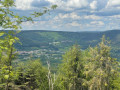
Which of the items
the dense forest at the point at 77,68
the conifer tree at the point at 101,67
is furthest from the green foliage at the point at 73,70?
the conifer tree at the point at 101,67

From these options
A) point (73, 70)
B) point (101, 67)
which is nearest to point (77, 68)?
point (73, 70)

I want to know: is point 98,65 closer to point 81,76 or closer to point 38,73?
point 81,76

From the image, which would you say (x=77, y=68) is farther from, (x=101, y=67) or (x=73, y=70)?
(x=101, y=67)

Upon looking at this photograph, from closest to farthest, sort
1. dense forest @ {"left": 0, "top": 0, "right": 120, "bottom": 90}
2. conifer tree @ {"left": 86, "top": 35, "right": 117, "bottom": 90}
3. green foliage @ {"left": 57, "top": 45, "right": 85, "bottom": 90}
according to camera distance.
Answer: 1. dense forest @ {"left": 0, "top": 0, "right": 120, "bottom": 90}
2. conifer tree @ {"left": 86, "top": 35, "right": 117, "bottom": 90}
3. green foliage @ {"left": 57, "top": 45, "right": 85, "bottom": 90}

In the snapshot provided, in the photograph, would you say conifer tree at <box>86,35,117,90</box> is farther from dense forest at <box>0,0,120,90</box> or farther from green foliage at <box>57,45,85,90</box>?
green foliage at <box>57,45,85,90</box>

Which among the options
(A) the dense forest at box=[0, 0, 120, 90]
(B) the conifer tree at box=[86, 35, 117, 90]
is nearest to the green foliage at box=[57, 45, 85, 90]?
(A) the dense forest at box=[0, 0, 120, 90]

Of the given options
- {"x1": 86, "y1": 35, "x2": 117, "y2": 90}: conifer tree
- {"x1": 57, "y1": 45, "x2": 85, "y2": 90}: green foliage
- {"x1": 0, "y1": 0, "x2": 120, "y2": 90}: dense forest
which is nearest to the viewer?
{"x1": 0, "y1": 0, "x2": 120, "y2": 90}: dense forest

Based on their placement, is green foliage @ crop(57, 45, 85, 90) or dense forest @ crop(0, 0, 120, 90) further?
green foliage @ crop(57, 45, 85, 90)

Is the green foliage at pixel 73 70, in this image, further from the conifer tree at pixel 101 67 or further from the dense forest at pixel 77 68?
the conifer tree at pixel 101 67

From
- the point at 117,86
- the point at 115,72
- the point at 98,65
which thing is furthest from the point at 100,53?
the point at 117,86

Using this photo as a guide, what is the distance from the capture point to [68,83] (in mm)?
35594

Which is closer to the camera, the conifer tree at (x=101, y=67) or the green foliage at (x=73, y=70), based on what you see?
the conifer tree at (x=101, y=67)

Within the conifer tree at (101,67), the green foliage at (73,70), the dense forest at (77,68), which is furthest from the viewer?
the green foliage at (73,70)

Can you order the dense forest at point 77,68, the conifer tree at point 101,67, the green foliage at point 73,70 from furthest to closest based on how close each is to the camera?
1. the green foliage at point 73,70
2. the conifer tree at point 101,67
3. the dense forest at point 77,68
